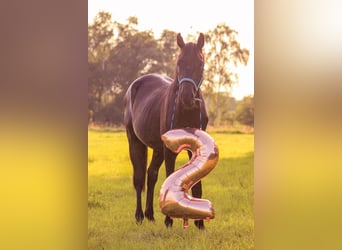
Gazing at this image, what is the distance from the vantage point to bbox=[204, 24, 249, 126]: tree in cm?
332

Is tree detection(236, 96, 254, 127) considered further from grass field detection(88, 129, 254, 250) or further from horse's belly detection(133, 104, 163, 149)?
horse's belly detection(133, 104, 163, 149)

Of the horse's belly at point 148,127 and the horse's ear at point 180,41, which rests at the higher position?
the horse's ear at point 180,41

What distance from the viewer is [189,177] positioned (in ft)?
10.8

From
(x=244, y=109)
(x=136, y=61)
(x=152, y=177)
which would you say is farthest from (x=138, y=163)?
(x=244, y=109)

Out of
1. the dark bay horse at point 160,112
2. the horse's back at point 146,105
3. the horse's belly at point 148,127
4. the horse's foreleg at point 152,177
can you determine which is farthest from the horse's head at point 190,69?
the horse's foreleg at point 152,177

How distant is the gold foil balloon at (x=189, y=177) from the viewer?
330cm

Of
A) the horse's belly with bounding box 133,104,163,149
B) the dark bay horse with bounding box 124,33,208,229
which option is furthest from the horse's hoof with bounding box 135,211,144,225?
the horse's belly with bounding box 133,104,163,149

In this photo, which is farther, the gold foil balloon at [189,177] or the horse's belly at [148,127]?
the horse's belly at [148,127]

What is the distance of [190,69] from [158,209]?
0.86 meters

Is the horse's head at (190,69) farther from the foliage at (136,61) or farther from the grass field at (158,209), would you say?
the grass field at (158,209)

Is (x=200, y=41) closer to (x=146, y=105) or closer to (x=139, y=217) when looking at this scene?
(x=146, y=105)
